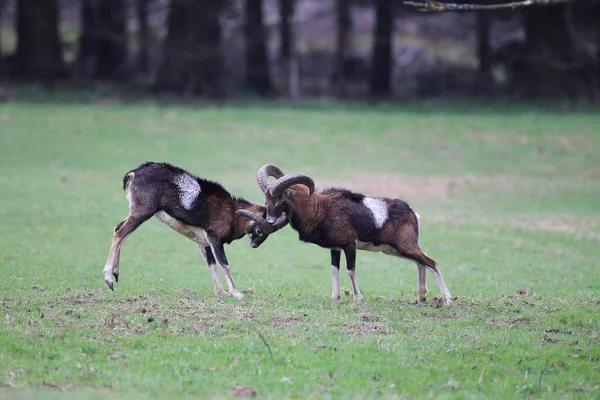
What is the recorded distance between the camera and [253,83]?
47656mm

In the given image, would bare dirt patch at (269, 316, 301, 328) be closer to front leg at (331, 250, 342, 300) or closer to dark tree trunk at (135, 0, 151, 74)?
front leg at (331, 250, 342, 300)

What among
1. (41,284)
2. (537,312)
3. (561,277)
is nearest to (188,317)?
(41,284)

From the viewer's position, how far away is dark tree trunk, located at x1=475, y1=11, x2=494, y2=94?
46328mm

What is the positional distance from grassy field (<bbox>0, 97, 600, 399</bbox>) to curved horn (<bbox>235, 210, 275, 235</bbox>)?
105 centimetres

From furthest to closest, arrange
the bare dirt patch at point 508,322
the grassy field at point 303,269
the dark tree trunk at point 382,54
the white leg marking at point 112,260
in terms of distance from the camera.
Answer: the dark tree trunk at point 382,54 < the white leg marking at point 112,260 < the bare dirt patch at point 508,322 < the grassy field at point 303,269

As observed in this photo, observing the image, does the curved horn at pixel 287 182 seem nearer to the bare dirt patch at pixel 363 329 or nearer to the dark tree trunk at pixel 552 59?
the bare dirt patch at pixel 363 329

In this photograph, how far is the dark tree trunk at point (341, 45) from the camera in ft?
149

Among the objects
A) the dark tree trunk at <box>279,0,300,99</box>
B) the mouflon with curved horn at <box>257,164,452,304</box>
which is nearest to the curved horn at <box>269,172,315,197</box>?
the mouflon with curved horn at <box>257,164,452,304</box>

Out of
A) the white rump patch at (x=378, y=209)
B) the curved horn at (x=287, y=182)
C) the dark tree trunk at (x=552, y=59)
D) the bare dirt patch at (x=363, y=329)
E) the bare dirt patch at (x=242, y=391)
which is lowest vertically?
the bare dirt patch at (x=363, y=329)

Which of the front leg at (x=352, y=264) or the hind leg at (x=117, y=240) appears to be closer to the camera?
the hind leg at (x=117, y=240)

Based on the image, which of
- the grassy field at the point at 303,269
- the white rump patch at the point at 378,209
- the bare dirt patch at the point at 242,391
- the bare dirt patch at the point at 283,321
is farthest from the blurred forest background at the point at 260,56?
the bare dirt patch at the point at 242,391

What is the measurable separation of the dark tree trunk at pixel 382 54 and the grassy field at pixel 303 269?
791 cm

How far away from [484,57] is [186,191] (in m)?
38.2

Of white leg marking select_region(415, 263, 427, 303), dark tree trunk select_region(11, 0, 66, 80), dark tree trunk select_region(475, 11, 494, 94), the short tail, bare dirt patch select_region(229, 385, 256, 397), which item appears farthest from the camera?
dark tree trunk select_region(475, 11, 494, 94)
